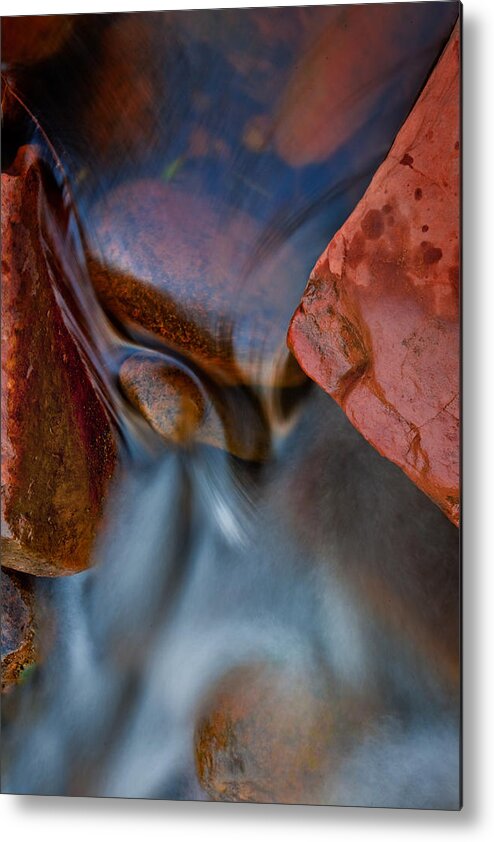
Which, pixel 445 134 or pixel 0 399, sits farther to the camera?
pixel 0 399

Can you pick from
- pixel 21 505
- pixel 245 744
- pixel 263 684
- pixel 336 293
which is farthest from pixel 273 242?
pixel 245 744

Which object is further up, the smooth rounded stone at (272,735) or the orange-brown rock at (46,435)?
the orange-brown rock at (46,435)

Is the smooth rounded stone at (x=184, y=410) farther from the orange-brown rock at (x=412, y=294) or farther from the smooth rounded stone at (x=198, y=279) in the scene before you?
the orange-brown rock at (x=412, y=294)

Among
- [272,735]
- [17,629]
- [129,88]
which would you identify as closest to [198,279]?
[129,88]

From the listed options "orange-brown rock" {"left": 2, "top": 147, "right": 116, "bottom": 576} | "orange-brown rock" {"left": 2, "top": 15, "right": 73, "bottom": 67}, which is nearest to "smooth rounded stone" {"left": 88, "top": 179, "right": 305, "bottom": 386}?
"orange-brown rock" {"left": 2, "top": 147, "right": 116, "bottom": 576}

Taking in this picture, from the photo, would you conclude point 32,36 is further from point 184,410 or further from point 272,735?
point 272,735

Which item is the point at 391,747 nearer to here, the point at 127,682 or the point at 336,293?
the point at 127,682

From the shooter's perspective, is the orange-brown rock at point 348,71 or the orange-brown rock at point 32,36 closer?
the orange-brown rock at point 348,71

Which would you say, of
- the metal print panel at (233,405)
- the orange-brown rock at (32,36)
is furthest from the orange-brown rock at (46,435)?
the orange-brown rock at (32,36)
